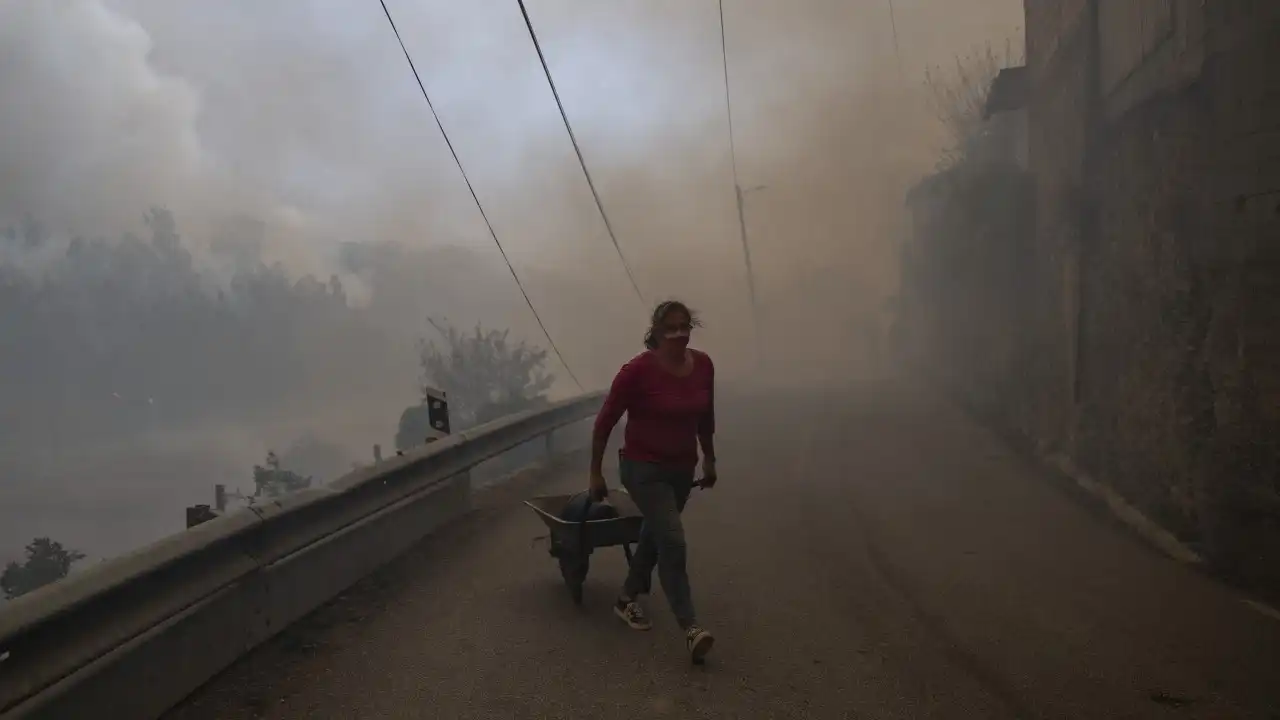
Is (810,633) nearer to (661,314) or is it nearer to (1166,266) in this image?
(661,314)

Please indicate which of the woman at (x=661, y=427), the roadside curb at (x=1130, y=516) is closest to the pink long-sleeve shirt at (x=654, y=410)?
the woman at (x=661, y=427)

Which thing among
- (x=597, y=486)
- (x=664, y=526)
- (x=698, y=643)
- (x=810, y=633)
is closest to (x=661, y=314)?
(x=597, y=486)

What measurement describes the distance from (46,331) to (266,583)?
72.5 m

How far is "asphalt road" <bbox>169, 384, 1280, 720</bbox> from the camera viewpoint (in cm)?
396

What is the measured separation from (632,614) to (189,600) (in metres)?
2.14

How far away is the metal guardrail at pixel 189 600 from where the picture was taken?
309 cm

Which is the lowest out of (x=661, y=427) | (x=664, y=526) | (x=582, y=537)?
(x=582, y=537)

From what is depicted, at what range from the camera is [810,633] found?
191 inches

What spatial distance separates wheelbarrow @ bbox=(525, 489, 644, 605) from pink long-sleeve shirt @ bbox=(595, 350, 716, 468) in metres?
0.52

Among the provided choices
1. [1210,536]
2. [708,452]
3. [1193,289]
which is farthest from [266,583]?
[1193,289]

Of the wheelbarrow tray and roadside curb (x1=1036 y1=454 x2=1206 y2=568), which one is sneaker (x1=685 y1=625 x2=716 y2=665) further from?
roadside curb (x1=1036 y1=454 x2=1206 y2=568)

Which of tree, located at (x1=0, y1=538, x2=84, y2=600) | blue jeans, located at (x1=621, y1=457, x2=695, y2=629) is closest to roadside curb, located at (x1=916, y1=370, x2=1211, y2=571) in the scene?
blue jeans, located at (x1=621, y1=457, x2=695, y2=629)

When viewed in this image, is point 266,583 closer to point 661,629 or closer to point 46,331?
point 661,629

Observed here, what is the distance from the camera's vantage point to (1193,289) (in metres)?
6.66
